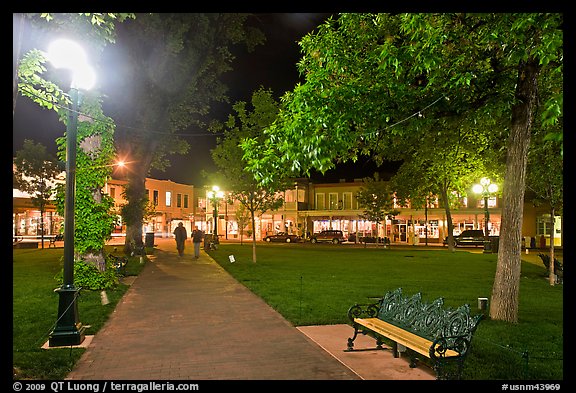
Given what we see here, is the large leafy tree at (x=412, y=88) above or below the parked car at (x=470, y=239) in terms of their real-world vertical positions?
above

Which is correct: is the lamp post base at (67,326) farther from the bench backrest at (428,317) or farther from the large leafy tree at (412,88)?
the bench backrest at (428,317)

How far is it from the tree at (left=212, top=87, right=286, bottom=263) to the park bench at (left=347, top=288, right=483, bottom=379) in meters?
16.4

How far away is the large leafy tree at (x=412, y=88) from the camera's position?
25.4 ft

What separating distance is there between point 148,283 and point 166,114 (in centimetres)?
1346

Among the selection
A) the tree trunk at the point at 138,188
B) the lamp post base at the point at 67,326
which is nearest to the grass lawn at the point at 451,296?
the lamp post base at the point at 67,326

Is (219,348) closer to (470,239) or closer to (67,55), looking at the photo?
(67,55)

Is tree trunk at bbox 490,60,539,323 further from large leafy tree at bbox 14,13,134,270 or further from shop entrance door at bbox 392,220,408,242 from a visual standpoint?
shop entrance door at bbox 392,220,408,242

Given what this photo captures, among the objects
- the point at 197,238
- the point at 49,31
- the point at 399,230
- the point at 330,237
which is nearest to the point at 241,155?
the point at 197,238

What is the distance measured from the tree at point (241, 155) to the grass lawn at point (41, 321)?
392 inches

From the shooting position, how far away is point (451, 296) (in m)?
12.7

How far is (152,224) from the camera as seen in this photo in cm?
6806
